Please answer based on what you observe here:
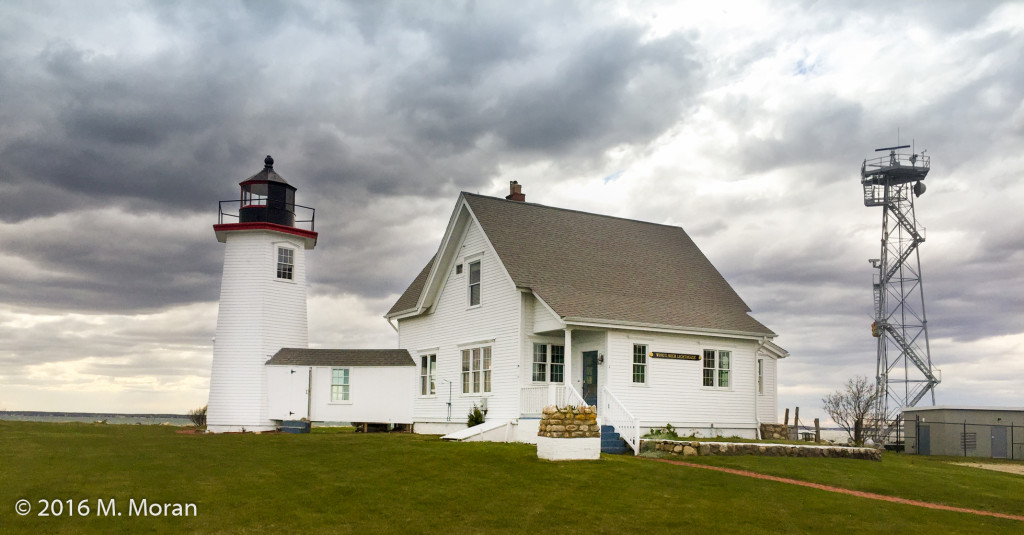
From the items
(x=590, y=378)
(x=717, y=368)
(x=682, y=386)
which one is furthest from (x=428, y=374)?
(x=717, y=368)

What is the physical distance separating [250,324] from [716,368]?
1829 cm

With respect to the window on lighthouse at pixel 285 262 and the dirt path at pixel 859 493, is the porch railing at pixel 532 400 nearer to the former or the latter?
the dirt path at pixel 859 493

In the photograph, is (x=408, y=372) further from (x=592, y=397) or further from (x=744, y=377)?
(x=744, y=377)

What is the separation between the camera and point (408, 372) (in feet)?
108

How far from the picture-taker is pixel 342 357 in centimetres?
3334

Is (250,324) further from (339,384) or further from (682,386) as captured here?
(682,386)

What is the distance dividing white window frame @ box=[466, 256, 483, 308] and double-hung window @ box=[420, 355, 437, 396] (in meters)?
3.73

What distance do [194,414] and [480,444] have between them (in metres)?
27.9

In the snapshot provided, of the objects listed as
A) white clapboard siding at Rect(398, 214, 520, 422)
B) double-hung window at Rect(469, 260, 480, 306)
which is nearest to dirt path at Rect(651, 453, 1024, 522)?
white clapboard siding at Rect(398, 214, 520, 422)

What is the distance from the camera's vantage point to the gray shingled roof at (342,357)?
108 ft

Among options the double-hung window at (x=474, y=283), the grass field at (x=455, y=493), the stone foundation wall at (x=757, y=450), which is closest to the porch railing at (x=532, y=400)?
the stone foundation wall at (x=757, y=450)

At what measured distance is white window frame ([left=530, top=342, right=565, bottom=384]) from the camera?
85.2 ft

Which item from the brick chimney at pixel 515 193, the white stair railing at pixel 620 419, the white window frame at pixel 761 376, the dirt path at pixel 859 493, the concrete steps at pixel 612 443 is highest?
the brick chimney at pixel 515 193

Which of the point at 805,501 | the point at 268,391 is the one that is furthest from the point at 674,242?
the point at 805,501
